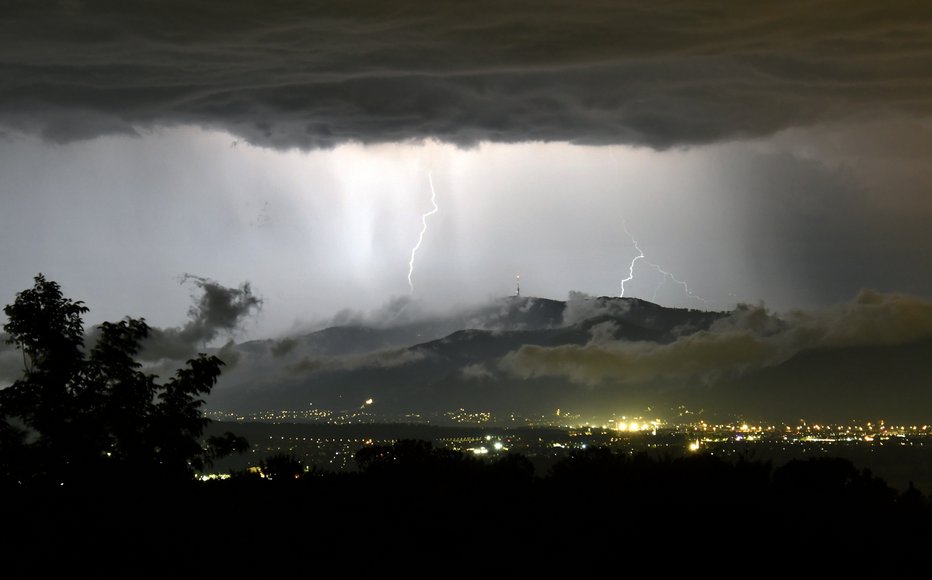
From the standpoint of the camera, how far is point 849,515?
95.3 ft

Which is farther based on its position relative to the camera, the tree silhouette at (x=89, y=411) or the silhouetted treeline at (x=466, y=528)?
the tree silhouette at (x=89, y=411)

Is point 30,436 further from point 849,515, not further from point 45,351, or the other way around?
point 849,515

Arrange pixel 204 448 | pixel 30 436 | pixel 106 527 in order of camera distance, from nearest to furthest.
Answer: pixel 106 527 < pixel 30 436 < pixel 204 448

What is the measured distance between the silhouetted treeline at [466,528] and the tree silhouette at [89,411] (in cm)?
134

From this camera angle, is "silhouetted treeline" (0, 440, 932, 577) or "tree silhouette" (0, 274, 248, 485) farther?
"tree silhouette" (0, 274, 248, 485)

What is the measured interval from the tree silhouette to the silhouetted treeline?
1.34 meters

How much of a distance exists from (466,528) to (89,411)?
Result: 1122 centimetres

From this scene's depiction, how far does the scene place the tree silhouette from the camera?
2978 centimetres

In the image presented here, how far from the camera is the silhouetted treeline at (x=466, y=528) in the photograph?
22.8m

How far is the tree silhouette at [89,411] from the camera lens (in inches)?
1172

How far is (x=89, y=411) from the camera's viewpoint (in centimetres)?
3120

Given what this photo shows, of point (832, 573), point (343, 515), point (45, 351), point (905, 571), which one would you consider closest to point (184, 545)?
point (343, 515)

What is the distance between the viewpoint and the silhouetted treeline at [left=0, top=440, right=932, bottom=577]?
22.8 metres

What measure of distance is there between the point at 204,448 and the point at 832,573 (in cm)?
1739
